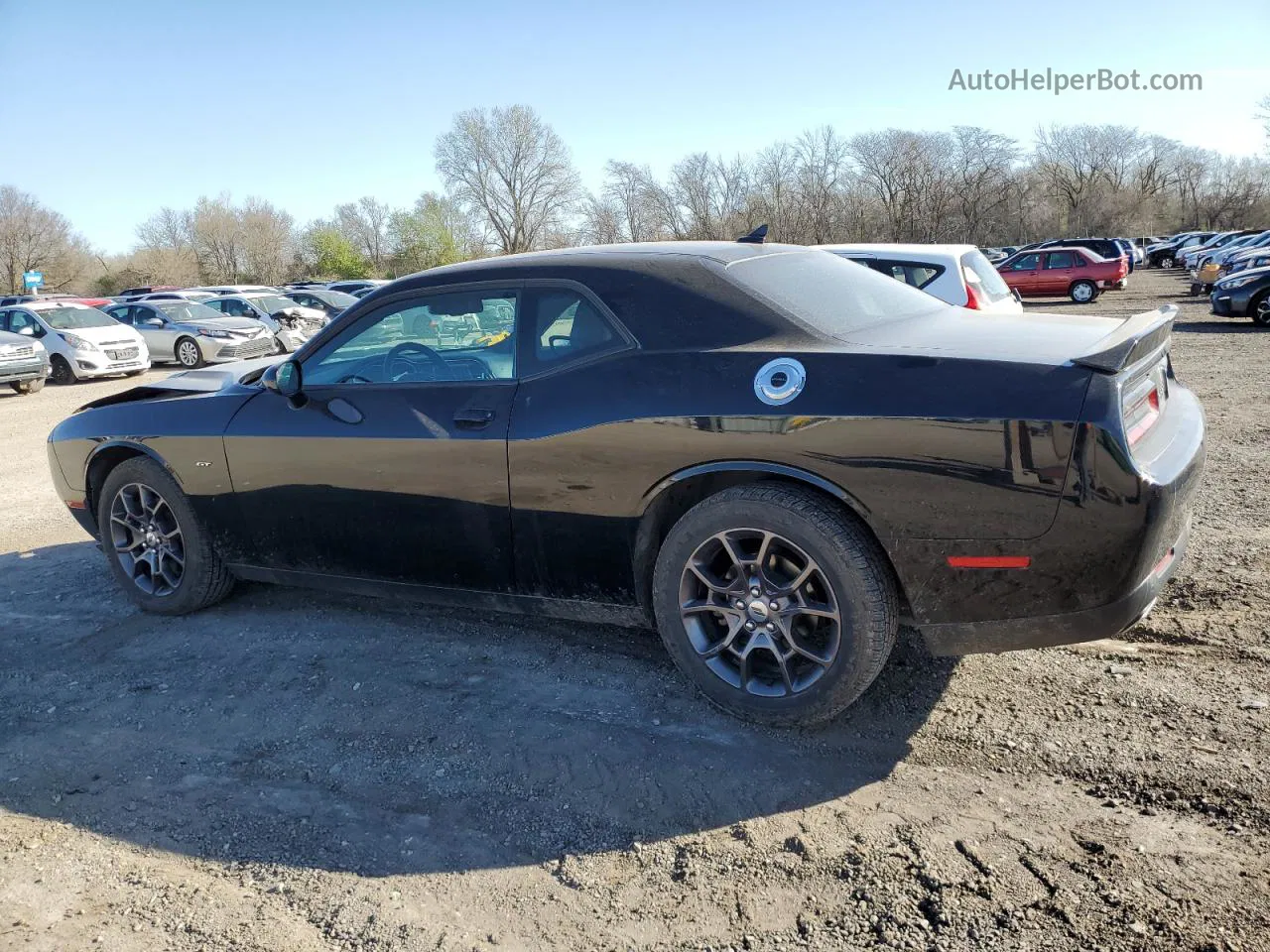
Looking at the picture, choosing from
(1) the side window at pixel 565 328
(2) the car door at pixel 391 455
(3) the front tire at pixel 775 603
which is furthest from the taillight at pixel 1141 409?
(2) the car door at pixel 391 455

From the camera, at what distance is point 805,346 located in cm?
308

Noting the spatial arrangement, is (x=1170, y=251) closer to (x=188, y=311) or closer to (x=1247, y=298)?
(x=1247, y=298)

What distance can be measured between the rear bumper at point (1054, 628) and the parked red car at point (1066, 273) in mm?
25042

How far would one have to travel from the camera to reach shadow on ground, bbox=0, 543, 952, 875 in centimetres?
277

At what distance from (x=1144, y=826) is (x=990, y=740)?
21.7 inches

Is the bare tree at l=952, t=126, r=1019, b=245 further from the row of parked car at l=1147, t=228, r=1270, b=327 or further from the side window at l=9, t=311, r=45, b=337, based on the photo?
the side window at l=9, t=311, r=45, b=337

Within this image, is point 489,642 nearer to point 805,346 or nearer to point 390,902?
point 390,902

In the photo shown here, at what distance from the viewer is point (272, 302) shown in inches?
877

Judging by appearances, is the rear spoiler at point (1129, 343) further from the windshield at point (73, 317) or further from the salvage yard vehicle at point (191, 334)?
the windshield at point (73, 317)

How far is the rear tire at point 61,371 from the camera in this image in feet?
57.5

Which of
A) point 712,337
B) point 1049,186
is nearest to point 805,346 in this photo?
point 712,337

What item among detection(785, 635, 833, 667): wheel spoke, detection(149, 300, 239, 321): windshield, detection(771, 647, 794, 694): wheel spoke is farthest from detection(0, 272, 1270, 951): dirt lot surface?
detection(149, 300, 239, 321): windshield

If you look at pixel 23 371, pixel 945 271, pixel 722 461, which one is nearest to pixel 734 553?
pixel 722 461

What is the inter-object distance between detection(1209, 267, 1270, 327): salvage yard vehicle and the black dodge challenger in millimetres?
15596
